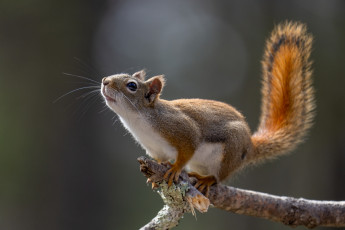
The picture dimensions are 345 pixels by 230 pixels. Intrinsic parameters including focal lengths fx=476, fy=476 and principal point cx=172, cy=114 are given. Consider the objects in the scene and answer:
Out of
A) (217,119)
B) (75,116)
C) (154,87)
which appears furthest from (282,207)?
(75,116)

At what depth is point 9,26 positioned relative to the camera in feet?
19.5

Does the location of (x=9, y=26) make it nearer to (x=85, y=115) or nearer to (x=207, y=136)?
(x=85, y=115)

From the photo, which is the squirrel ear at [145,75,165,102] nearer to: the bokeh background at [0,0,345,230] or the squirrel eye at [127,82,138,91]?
the squirrel eye at [127,82,138,91]

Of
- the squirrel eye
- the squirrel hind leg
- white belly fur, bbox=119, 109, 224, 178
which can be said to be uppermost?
the squirrel eye

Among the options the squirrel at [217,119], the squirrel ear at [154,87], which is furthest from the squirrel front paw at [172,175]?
the squirrel ear at [154,87]

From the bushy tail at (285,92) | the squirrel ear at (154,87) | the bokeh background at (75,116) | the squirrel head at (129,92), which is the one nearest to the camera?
the squirrel head at (129,92)

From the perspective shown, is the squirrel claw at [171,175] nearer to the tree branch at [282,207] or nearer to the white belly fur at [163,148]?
the tree branch at [282,207]

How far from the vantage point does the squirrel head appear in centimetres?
249

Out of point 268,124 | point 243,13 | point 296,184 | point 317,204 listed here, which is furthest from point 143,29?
point 317,204

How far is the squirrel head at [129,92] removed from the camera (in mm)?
2486

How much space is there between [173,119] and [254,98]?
6.00m

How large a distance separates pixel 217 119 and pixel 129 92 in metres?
0.56

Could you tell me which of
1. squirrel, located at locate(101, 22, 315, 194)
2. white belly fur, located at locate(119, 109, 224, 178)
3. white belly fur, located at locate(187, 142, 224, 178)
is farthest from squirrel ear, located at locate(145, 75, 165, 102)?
white belly fur, located at locate(187, 142, 224, 178)

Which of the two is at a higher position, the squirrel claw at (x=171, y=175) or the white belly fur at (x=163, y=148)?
the white belly fur at (x=163, y=148)
